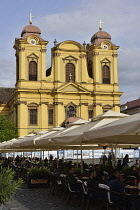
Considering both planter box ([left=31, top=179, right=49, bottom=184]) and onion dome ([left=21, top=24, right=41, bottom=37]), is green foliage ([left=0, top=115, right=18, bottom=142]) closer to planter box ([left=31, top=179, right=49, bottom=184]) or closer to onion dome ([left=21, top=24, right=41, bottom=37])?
onion dome ([left=21, top=24, right=41, bottom=37])

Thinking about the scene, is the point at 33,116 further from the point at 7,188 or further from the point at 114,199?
the point at 7,188

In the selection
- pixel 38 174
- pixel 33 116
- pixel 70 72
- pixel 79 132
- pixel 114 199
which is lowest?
pixel 38 174

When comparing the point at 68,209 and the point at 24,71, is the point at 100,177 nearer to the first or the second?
the point at 68,209

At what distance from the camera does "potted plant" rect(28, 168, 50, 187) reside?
693 inches

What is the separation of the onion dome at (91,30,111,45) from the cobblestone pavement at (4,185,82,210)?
51.2m

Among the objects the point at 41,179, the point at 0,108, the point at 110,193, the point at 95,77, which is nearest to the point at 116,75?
the point at 95,77

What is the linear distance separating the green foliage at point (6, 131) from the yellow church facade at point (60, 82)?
4.30 feet

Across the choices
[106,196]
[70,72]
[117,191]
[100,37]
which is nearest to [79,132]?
[117,191]

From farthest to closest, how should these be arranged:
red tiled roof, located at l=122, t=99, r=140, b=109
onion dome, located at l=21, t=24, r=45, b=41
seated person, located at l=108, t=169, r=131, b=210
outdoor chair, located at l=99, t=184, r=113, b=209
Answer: red tiled roof, located at l=122, t=99, r=140, b=109, onion dome, located at l=21, t=24, r=45, b=41, seated person, located at l=108, t=169, r=131, b=210, outdoor chair, located at l=99, t=184, r=113, b=209

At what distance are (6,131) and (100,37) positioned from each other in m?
22.7

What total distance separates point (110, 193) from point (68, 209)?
96.2 inches

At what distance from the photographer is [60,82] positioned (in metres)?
61.1

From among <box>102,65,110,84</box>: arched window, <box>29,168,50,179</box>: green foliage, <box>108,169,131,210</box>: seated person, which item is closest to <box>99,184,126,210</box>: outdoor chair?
<box>108,169,131,210</box>: seated person

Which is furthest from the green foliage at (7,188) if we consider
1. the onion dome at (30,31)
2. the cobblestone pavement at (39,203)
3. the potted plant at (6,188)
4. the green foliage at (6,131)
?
the onion dome at (30,31)
